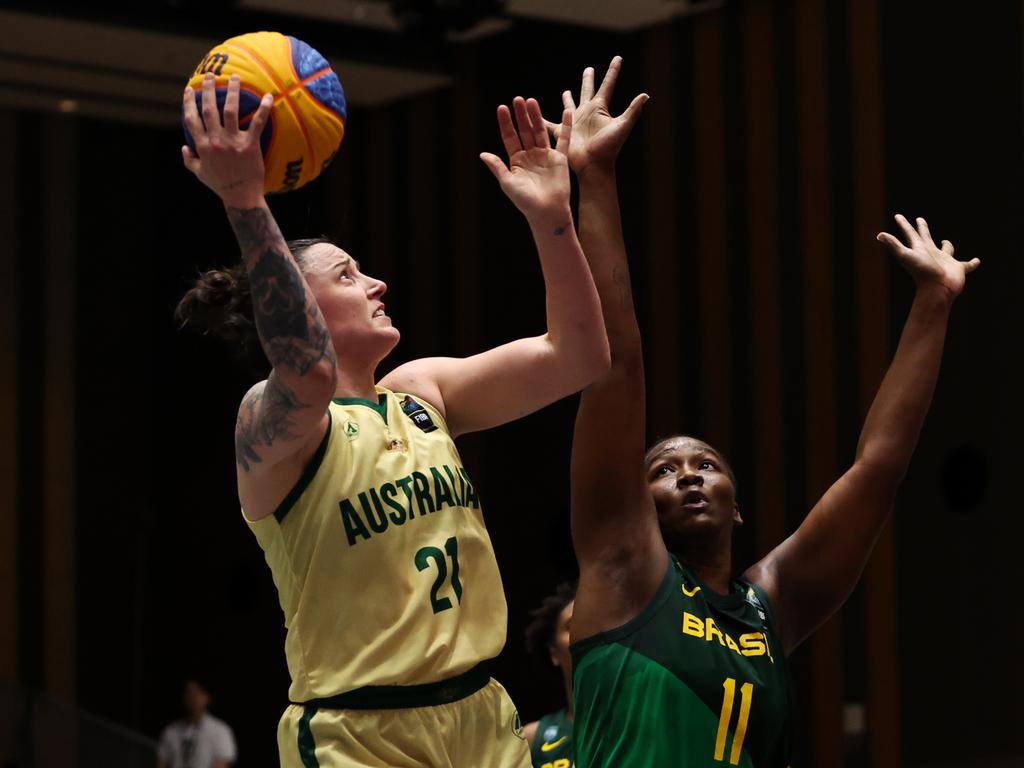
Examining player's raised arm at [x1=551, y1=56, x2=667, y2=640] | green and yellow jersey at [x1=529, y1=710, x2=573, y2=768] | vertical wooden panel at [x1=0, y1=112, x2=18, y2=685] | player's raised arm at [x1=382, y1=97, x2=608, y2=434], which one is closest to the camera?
player's raised arm at [x1=382, y1=97, x2=608, y2=434]

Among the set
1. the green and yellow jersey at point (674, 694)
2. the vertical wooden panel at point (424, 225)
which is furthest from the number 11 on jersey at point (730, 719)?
the vertical wooden panel at point (424, 225)

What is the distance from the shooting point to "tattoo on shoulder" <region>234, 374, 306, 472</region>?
230cm

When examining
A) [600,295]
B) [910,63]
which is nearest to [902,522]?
[910,63]

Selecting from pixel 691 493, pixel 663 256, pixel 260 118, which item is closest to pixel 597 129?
pixel 691 493

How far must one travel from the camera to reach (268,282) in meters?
2.22

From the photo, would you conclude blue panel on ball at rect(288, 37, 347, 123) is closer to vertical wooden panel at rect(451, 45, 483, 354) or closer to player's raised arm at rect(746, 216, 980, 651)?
player's raised arm at rect(746, 216, 980, 651)

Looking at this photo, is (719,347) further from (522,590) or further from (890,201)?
(522,590)

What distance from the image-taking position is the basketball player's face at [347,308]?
2.62 m

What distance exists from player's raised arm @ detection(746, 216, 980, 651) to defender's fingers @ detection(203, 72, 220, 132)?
1620 millimetres

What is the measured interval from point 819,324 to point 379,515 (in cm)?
540

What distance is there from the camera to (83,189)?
450 inches

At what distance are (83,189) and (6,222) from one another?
614 mm

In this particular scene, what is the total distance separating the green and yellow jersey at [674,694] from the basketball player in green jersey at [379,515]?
0.27 meters

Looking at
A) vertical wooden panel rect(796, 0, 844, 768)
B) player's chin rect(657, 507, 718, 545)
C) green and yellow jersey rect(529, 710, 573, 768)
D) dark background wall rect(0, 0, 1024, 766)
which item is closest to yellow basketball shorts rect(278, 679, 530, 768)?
player's chin rect(657, 507, 718, 545)
